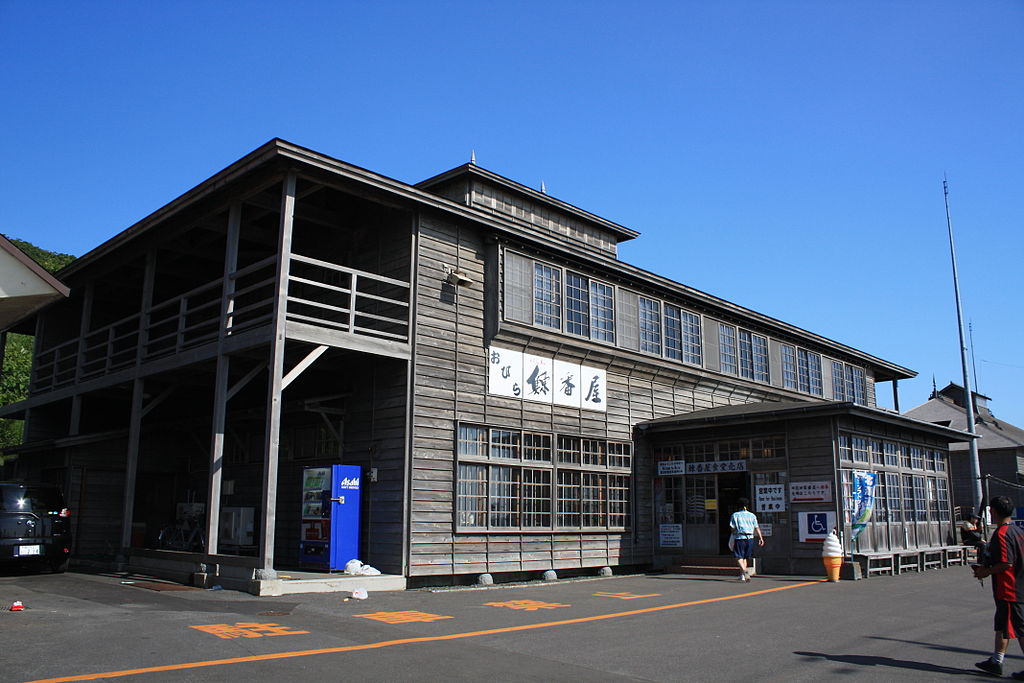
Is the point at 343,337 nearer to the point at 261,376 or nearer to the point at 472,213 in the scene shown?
the point at 472,213

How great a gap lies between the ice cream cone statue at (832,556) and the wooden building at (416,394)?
91 centimetres

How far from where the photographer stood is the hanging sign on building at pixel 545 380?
1694 centimetres

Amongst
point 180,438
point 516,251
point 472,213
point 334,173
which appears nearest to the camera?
point 334,173

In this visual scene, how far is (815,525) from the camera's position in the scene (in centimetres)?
1747

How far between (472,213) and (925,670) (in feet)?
37.4

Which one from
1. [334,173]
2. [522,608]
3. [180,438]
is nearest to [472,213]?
[334,173]

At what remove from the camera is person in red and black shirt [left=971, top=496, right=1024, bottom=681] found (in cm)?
748

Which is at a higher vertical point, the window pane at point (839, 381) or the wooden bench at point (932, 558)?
the window pane at point (839, 381)

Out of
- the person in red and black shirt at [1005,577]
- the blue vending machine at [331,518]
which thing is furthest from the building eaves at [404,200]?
the person in red and black shirt at [1005,577]

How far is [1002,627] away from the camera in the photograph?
297 inches

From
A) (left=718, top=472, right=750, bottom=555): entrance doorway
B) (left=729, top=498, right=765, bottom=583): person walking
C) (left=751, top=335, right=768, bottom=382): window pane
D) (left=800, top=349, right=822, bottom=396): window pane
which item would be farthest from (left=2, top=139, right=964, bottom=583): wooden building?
(left=800, top=349, right=822, bottom=396): window pane

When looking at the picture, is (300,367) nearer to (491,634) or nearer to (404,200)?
(404,200)

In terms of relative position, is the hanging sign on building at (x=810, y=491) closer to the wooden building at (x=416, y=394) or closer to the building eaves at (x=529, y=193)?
the wooden building at (x=416, y=394)

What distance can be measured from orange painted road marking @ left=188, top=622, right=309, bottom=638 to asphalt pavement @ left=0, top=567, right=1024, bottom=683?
0.03 meters
